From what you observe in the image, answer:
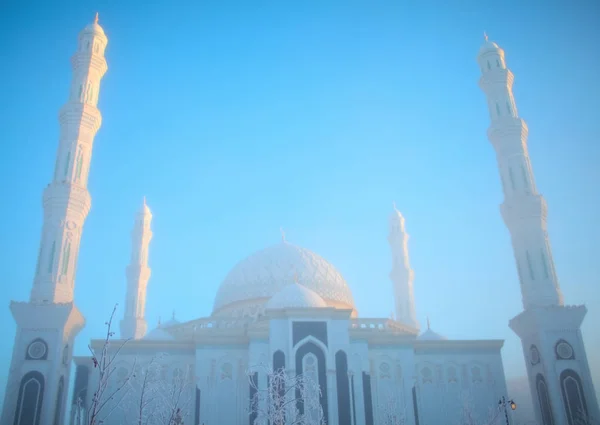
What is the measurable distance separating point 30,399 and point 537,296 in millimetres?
20897

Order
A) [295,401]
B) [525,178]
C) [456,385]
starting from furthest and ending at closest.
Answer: [525,178]
[456,385]
[295,401]

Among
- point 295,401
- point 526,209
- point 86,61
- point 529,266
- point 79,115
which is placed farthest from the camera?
point 86,61

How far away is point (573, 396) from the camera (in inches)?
839

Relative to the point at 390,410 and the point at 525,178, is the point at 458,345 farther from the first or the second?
the point at 525,178

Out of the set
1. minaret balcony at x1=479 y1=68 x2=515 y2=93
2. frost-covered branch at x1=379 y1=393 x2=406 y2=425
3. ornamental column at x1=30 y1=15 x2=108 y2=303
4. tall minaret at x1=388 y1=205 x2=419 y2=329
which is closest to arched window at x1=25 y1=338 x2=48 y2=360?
ornamental column at x1=30 y1=15 x2=108 y2=303

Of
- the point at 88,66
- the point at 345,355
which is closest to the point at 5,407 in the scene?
the point at 345,355

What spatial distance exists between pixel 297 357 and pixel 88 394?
29.5 ft

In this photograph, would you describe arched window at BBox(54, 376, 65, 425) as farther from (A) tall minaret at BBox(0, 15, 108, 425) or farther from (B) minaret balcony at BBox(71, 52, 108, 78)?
(B) minaret balcony at BBox(71, 52, 108, 78)

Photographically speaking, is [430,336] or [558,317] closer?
[558,317]

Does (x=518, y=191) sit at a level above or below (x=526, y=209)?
above

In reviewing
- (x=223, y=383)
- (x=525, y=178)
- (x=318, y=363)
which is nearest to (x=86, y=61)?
(x=223, y=383)

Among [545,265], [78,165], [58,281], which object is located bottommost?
[58,281]

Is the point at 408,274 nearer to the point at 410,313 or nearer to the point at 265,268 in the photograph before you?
the point at 410,313

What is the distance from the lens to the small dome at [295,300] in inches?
918
